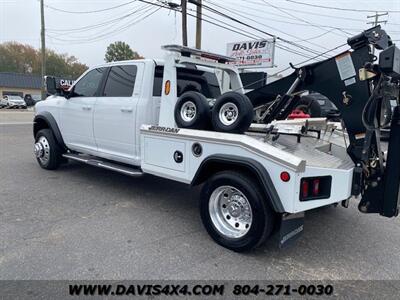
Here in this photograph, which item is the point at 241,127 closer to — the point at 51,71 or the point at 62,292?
the point at 62,292

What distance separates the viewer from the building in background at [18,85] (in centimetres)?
5983

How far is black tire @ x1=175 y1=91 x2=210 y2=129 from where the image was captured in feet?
13.3

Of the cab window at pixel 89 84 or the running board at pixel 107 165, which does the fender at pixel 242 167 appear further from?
the cab window at pixel 89 84

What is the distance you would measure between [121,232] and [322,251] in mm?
2364

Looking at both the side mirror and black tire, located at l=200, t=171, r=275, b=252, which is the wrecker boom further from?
Result: the side mirror

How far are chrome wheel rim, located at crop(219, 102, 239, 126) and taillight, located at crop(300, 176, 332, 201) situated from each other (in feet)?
3.43

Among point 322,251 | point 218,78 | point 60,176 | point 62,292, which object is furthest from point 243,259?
point 60,176

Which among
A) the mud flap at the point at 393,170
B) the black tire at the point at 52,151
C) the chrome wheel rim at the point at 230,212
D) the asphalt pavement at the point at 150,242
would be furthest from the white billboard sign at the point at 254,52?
the mud flap at the point at 393,170

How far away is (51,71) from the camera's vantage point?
278 ft

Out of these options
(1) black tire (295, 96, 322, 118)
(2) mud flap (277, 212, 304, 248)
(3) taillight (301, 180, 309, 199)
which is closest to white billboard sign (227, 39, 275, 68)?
(1) black tire (295, 96, 322, 118)

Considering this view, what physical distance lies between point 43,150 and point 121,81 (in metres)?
2.76

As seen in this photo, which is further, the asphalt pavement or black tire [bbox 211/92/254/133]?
black tire [bbox 211/92/254/133]

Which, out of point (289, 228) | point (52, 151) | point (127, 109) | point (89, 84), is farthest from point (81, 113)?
point (289, 228)

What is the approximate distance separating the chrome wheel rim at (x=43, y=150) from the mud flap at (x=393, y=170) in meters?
Result: 5.98
